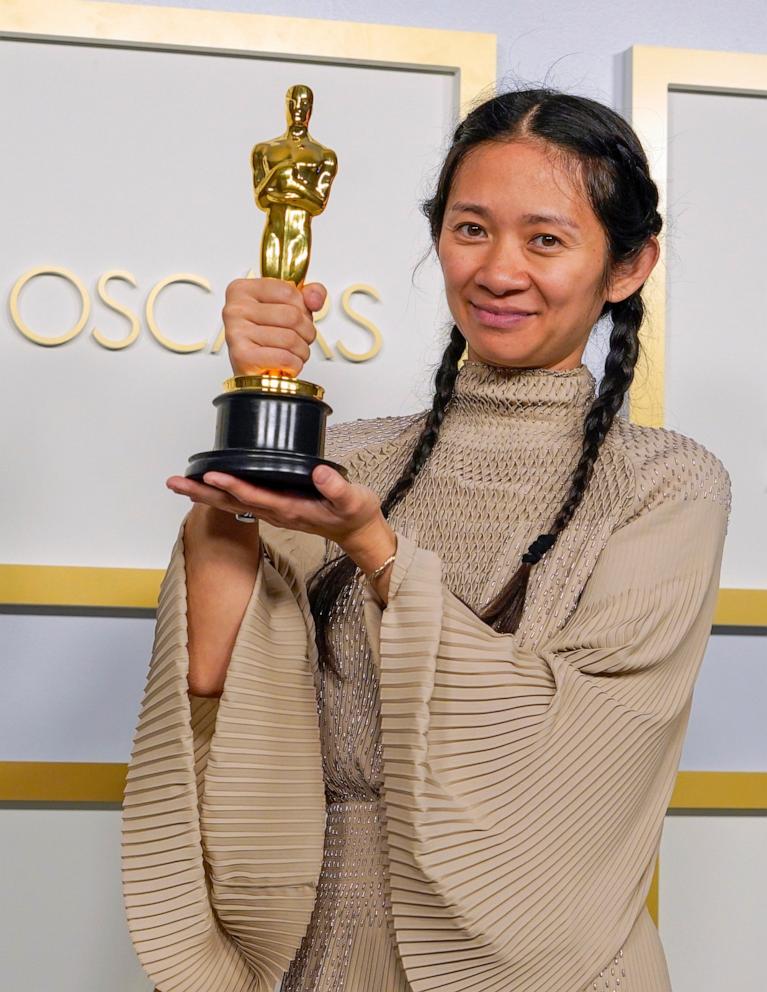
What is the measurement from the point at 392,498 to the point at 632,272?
0.29 m

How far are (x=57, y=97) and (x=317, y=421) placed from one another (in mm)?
937

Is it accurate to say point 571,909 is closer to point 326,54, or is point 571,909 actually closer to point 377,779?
point 377,779

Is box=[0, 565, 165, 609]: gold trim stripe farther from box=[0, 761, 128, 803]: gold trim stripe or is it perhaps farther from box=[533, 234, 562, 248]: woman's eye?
box=[533, 234, 562, 248]: woman's eye

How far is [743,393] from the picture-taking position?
68.2 inches

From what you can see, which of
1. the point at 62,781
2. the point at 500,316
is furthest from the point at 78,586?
the point at 500,316

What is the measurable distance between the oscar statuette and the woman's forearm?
0.08 meters

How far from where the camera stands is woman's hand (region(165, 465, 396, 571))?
831 mm

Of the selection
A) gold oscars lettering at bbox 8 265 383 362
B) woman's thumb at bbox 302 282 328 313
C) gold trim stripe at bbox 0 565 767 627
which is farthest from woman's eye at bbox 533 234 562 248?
gold trim stripe at bbox 0 565 767 627

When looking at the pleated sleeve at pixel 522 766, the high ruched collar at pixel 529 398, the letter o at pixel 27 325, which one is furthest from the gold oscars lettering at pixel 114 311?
the pleated sleeve at pixel 522 766

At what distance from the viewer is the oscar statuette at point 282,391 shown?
33.1 inches

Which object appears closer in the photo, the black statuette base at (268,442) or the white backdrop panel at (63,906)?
the black statuette base at (268,442)

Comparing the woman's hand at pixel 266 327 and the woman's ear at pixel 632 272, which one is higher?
the woman's ear at pixel 632 272

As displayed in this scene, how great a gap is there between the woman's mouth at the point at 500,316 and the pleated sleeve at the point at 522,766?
0.70 feet

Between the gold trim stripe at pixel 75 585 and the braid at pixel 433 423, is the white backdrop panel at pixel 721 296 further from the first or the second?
the gold trim stripe at pixel 75 585
